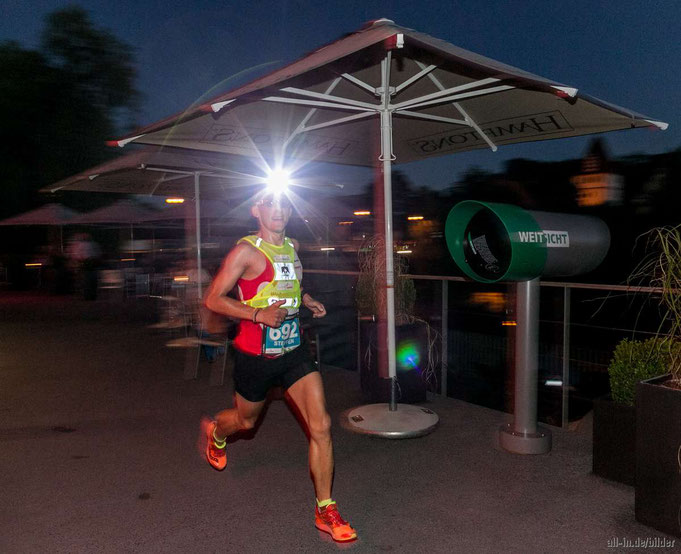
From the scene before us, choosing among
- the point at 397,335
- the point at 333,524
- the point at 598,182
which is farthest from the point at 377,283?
the point at 598,182

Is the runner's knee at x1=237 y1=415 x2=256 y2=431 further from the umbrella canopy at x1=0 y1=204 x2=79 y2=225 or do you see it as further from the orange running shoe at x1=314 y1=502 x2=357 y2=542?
the umbrella canopy at x1=0 y1=204 x2=79 y2=225

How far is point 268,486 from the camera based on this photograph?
13.0 feet

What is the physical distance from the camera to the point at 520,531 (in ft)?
10.9

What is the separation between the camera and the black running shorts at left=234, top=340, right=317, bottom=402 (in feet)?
11.5

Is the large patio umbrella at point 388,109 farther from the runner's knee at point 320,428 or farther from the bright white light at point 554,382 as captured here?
the bright white light at point 554,382

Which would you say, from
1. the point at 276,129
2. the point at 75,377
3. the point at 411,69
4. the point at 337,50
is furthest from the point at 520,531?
the point at 75,377

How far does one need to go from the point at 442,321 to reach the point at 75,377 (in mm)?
4426

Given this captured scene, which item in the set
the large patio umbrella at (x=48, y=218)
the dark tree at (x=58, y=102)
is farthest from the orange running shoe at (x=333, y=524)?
the dark tree at (x=58, y=102)

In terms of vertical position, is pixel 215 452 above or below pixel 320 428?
below

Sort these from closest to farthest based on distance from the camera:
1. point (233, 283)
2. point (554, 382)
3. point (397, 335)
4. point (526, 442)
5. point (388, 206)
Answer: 1. point (233, 283)
2. point (526, 442)
3. point (388, 206)
4. point (397, 335)
5. point (554, 382)

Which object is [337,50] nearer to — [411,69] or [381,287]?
[411,69]

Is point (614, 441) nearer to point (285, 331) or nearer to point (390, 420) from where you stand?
point (390, 420)

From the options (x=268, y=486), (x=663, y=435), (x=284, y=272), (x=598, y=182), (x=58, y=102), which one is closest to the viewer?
(x=663, y=435)

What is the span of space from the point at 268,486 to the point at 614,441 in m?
2.26
